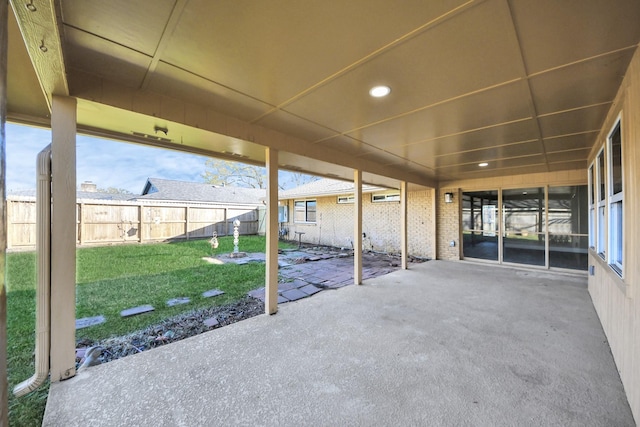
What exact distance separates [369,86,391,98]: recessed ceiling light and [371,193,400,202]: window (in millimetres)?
7580

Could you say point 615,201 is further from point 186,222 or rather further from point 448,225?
point 186,222

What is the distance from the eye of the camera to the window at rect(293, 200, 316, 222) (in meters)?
13.2

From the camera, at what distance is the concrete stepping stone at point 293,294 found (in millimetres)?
4770

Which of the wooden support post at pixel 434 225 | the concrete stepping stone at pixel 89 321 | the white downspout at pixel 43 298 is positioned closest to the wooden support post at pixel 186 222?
the concrete stepping stone at pixel 89 321

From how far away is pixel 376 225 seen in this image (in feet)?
34.9

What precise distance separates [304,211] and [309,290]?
8.58m

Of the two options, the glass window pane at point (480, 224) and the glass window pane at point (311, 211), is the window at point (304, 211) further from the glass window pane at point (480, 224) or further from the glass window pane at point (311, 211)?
the glass window pane at point (480, 224)

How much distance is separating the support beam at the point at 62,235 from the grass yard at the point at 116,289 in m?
0.34

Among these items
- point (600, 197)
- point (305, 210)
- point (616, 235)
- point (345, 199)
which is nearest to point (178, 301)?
point (616, 235)

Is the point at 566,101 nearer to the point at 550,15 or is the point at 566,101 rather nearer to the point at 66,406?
the point at 550,15

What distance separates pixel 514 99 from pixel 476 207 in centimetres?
637

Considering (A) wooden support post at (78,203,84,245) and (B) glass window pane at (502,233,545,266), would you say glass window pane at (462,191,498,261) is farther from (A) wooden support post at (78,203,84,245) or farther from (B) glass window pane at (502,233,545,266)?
(A) wooden support post at (78,203,84,245)

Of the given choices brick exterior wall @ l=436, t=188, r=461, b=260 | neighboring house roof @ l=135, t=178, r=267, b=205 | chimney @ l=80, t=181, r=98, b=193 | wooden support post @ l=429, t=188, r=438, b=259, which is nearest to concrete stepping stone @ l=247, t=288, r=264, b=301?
wooden support post @ l=429, t=188, r=438, b=259

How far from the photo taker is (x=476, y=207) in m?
8.43
